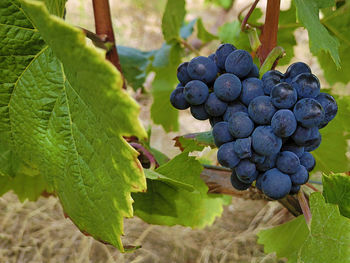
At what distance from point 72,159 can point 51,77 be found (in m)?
0.13

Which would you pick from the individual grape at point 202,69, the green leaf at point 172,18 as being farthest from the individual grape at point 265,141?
the green leaf at point 172,18

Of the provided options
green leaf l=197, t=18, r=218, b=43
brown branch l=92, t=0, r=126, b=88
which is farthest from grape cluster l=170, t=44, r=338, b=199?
green leaf l=197, t=18, r=218, b=43

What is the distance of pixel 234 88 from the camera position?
1.76 feet

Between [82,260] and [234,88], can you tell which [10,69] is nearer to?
[234,88]

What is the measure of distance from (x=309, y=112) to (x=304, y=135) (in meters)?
0.04

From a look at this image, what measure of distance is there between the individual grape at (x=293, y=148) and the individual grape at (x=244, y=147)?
0.22 feet

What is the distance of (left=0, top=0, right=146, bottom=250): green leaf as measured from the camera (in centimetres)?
42

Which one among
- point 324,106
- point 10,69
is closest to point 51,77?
A: point 10,69

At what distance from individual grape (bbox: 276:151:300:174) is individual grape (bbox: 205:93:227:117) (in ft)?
0.37

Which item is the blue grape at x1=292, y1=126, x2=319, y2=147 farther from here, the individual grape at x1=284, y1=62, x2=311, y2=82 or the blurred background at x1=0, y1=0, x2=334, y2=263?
the blurred background at x1=0, y1=0, x2=334, y2=263

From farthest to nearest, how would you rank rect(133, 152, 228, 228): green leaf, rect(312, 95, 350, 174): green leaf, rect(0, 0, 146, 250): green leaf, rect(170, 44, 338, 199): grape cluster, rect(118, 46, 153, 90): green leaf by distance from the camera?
rect(118, 46, 153, 90): green leaf
rect(312, 95, 350, 174): green leaf
rect(133, 152, 228, 228): green leaf
rect(170, 44, 338, 199): grape cluster
rect(0, 0, 146, 250): green leaf

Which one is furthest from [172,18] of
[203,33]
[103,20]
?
[103,20]

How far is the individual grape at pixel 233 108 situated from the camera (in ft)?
1.84

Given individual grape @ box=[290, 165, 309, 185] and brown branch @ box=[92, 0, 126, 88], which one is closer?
individual grape @ box=[290, 165, 309, 185]
